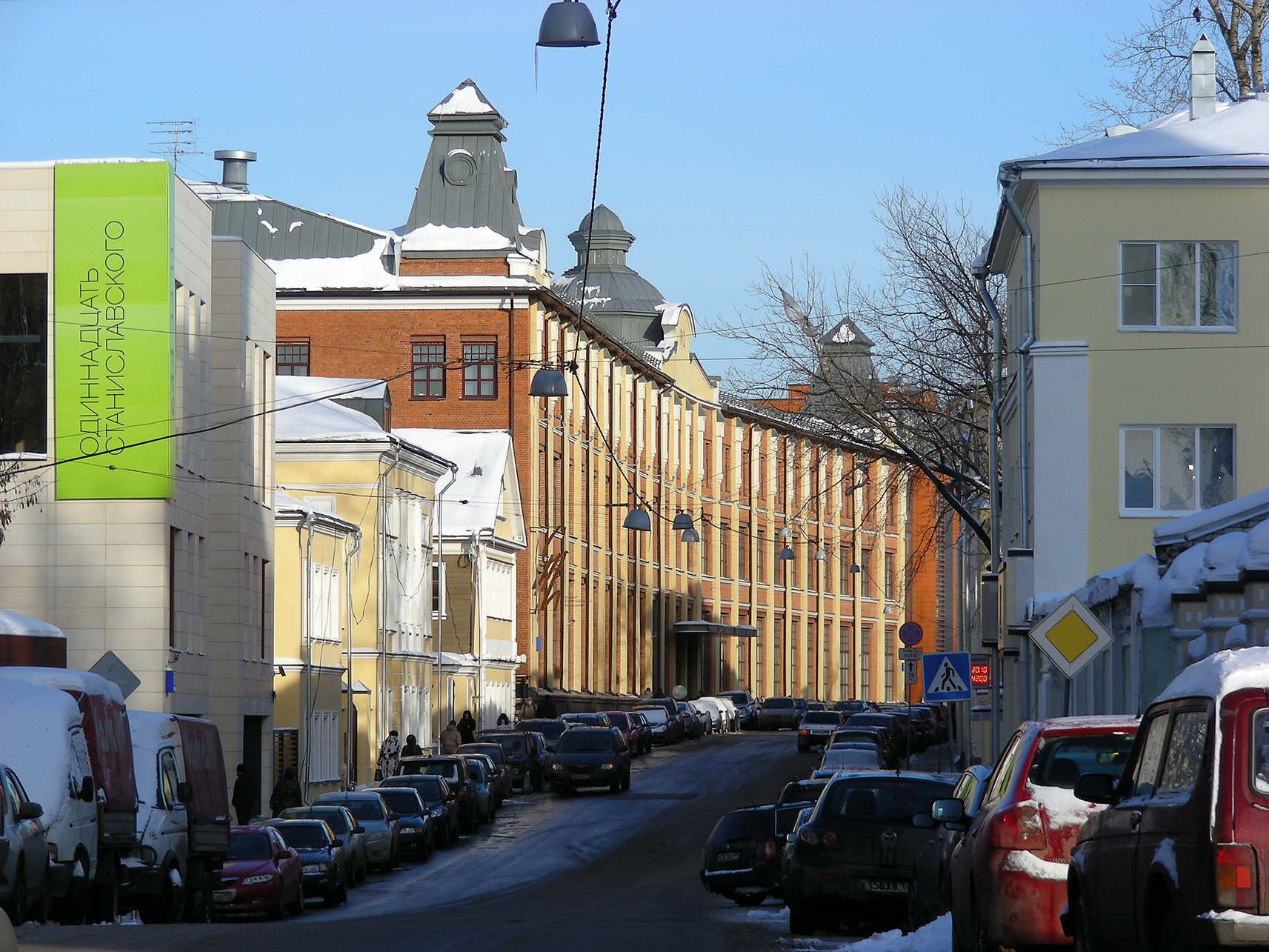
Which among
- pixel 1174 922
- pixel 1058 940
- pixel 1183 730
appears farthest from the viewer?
pixel 1058 940

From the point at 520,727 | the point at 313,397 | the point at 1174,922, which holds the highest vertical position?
the point at 313,397

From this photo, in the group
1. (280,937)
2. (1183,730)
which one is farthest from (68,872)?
(1183,730)

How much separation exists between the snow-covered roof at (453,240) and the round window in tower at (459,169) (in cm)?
207

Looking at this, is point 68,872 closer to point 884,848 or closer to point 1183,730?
point 884,848

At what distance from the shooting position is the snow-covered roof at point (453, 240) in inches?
2766

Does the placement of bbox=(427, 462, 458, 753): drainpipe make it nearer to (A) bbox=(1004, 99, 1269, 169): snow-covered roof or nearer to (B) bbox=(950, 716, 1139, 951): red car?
(A) bbox=(1004, 99, 1269, 169): snow-covered roof

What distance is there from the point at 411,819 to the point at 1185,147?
57.2 ft

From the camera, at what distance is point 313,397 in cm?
5581

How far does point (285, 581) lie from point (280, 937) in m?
30.0

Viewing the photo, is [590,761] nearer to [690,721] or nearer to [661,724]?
[661,724]

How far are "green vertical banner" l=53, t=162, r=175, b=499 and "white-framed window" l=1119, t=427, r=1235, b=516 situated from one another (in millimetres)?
17132

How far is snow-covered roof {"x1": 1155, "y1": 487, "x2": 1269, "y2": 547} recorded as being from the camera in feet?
67.9

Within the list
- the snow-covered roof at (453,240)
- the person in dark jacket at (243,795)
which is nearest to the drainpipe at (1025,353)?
the person in dark jacket at (243,795)

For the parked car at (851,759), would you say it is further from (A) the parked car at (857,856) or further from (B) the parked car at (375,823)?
(A) the parked car at (857,856)
